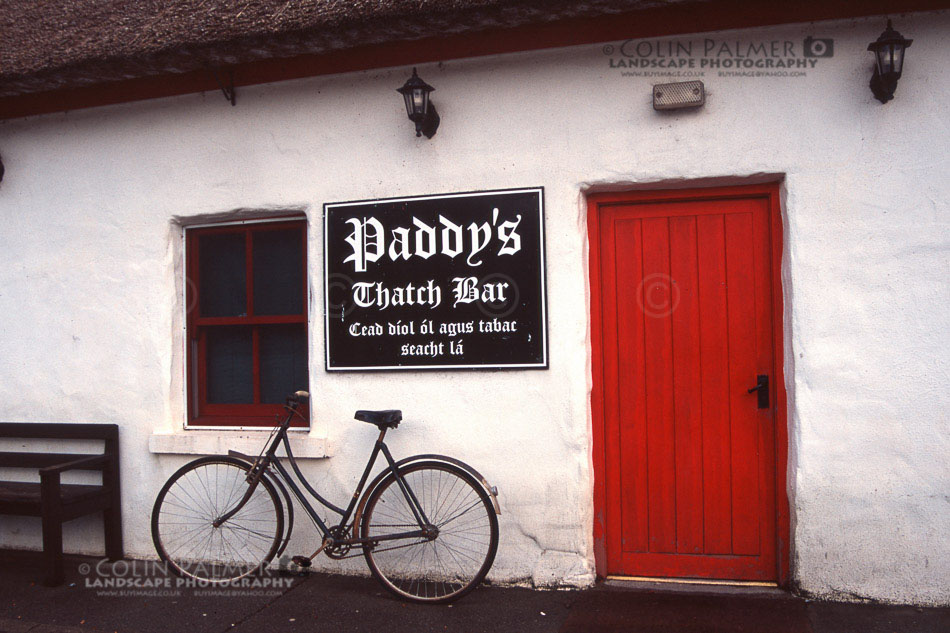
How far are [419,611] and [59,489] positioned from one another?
255cm

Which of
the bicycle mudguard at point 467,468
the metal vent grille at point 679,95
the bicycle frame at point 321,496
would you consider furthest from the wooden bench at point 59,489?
the metal vent grille at point 679,95

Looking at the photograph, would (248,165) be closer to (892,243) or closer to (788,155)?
(788,155)

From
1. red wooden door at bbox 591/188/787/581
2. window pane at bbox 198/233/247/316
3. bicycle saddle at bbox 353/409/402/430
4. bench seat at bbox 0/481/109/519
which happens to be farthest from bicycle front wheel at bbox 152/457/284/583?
red wooden door at bbox 591/188/787/581

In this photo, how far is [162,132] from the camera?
5012 mm

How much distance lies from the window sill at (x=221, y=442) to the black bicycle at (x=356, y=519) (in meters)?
0.10

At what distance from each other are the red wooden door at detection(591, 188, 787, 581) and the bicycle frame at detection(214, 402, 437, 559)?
3.93ft

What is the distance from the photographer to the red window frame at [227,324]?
491 centimetres

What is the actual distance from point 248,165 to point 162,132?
78cm

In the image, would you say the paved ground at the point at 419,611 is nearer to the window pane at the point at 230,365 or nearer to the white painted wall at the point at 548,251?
the white painted wall at the point at 548,251

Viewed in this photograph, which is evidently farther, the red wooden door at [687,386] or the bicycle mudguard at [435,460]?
the red wooden door at [687,386]

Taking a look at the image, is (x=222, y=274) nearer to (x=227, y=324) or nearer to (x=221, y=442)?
(x=227, y=324)

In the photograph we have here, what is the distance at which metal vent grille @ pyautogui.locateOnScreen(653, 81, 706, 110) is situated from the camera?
4047 mm

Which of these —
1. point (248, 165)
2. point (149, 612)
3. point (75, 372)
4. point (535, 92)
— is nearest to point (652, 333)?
point (535, 92)

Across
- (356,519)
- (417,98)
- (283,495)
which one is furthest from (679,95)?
(283,495)
